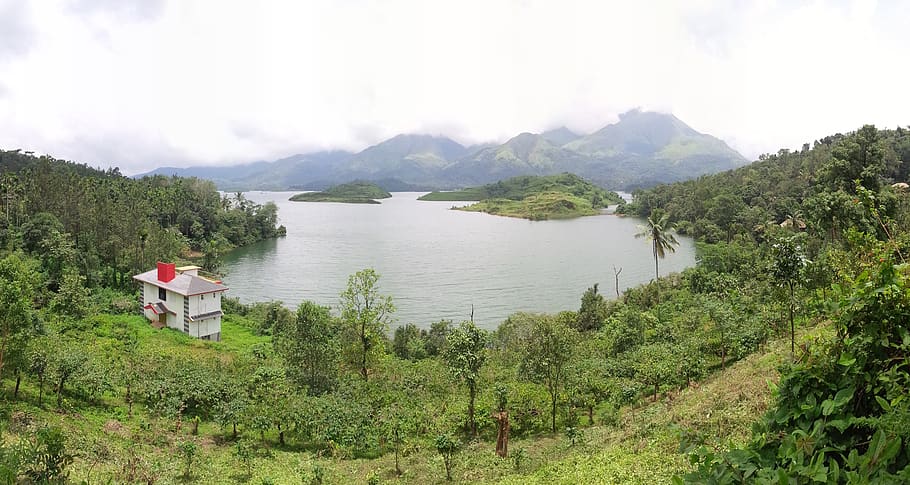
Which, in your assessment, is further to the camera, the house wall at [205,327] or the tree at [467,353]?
the house wall at [205,327]

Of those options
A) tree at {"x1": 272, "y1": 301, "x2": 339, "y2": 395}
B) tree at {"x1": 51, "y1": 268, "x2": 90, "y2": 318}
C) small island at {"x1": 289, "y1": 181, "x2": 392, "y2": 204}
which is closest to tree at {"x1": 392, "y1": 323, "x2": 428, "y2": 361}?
tree at {"x1": 272, "y1": 301, "x2": 339, "y2": 395}

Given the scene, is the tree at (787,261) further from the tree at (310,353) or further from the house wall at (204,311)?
the house wall at (204,311)

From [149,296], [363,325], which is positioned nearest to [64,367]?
[363,325]

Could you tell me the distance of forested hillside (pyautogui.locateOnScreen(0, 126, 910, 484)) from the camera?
7.19ft

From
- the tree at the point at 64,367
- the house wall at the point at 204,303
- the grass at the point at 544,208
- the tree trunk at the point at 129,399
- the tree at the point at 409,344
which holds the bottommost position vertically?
the tree at the point at 409,344

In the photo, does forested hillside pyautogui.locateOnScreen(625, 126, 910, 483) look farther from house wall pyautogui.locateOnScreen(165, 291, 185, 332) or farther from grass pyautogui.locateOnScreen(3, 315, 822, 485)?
house wall pyautogui.locateOnScreen(165, 291, 185, 332)

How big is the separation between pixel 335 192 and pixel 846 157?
167 meters

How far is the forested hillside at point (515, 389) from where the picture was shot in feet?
7.19

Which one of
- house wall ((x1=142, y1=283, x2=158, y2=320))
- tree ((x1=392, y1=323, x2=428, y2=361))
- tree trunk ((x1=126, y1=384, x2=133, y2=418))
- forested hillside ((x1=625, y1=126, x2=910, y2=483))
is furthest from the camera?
house wall ((x1=142, y1=283, x2=158, y2=320))

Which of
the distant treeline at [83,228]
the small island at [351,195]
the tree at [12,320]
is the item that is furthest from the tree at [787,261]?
the small island at [351,195]

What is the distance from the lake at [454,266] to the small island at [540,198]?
29.0 metres

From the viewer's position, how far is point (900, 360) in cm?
217

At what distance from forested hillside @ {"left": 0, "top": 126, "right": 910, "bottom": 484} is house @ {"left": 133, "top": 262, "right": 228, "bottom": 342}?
4.01 ft

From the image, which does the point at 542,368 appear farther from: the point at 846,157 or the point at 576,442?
the point at 846,157
